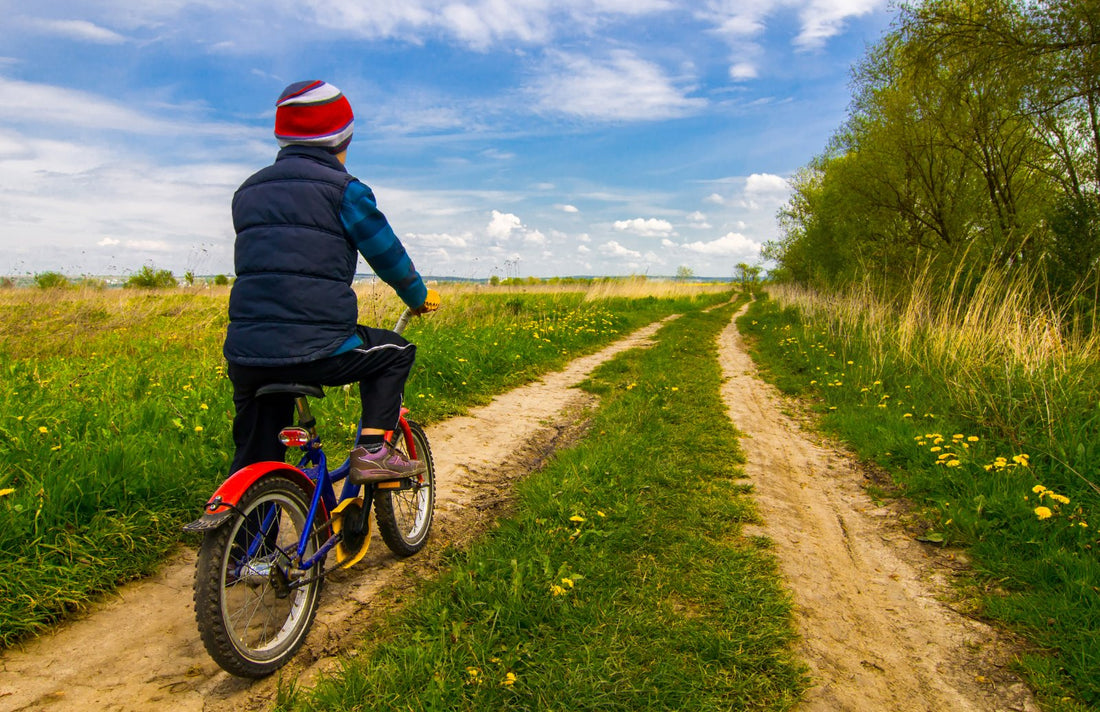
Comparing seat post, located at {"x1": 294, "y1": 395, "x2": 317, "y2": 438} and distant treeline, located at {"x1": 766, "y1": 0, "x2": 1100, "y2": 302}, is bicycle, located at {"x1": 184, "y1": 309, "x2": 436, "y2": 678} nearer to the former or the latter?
seat post, located at {"x1": 294, "y1": 395, "x2": 317, "y2": 438}

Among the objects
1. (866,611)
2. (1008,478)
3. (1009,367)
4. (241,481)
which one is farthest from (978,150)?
(241,481)

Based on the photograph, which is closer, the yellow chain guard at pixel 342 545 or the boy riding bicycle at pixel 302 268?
the boy riding bicycle at pixel 302 268

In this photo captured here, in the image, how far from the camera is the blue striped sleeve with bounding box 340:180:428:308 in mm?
2375

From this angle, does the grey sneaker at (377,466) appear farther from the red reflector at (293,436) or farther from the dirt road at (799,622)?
the dirt road at (799,622)

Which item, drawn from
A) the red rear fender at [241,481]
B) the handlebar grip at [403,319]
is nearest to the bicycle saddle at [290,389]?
the red rear fender at [241,481]

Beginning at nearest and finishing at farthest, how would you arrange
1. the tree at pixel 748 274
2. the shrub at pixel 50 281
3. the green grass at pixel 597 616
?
the green grass at pixel 597 616
the shrub at pixel 50 281
the tree at pixel 748 274

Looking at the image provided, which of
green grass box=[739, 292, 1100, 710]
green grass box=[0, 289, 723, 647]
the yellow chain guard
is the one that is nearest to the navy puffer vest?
the yellow chain guard

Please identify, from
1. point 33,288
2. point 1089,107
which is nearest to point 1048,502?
point 1089,107

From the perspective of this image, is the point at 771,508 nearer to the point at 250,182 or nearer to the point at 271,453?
the point at 271,453

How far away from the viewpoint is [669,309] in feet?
81.8

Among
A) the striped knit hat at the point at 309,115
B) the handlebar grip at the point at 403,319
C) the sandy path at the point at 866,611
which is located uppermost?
the striped knit hat at the point at 309,115

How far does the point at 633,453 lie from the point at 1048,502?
2.88 metres

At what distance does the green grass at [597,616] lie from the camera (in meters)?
2.13

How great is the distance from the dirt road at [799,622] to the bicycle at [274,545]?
0.18m
